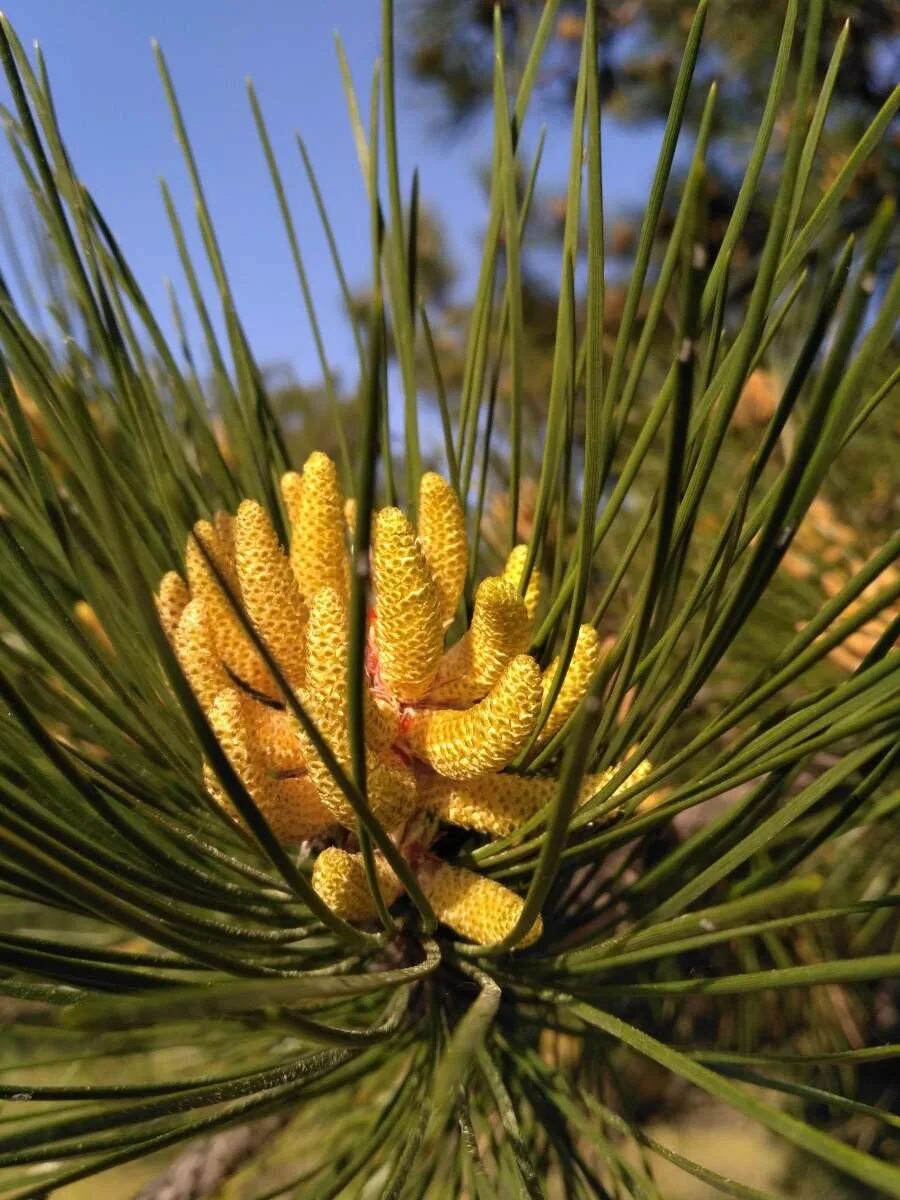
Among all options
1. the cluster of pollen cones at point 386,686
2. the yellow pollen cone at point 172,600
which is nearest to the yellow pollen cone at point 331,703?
the cluster of pollen cones at point 386,686

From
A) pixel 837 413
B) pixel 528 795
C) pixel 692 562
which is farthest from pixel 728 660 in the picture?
pixel 837 413

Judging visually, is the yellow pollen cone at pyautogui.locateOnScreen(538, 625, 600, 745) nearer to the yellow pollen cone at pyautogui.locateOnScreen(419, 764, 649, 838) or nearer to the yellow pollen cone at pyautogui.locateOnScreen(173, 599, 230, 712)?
the yellow pollen cone at pyautogui.locateOnScreen(419, 764, 649, 838)

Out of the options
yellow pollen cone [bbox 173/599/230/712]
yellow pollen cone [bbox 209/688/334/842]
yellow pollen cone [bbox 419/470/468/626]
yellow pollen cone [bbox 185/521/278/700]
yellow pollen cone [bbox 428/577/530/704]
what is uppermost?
yellow pollen cone [bbox 419/470/468/626]

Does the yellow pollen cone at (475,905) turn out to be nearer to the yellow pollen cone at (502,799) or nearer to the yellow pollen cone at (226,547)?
the yellow pollen cone at (502,799)

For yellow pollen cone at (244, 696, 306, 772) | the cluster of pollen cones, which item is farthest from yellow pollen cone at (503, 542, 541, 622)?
yellow pollen cone at (244, 696, 306, 772)

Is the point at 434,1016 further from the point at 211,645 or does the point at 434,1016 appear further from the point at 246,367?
the point at 246,367
